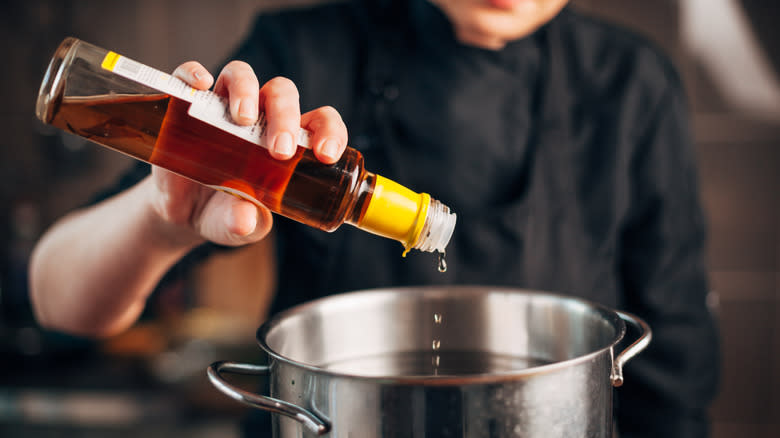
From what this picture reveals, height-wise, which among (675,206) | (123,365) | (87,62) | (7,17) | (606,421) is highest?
(7,17)

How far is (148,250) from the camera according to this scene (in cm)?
72

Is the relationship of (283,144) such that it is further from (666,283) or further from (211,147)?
(666,283)

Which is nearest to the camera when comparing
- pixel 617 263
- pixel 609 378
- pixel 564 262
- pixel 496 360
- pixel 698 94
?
pixel 609 378

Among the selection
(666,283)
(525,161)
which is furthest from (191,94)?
(666,283)

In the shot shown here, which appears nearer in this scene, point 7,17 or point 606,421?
point 606,421

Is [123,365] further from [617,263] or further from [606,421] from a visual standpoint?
[606,421]

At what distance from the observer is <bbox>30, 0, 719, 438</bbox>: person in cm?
95

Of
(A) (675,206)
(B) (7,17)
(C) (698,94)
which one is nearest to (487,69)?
(A) (675,206)

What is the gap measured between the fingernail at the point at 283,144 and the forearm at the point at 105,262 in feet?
0.81

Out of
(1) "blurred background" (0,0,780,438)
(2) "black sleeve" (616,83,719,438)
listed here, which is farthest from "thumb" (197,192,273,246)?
(1) "blurred background" (0,0,780,438)

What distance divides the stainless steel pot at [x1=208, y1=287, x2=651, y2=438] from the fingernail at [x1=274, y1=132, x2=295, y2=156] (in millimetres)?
132

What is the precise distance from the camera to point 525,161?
99cm

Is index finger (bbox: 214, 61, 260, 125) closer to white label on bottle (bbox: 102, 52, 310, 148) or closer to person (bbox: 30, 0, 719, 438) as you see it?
white label on bottle (bbox: 102, 52, 310, 148)

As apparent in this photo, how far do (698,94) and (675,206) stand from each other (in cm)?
82
